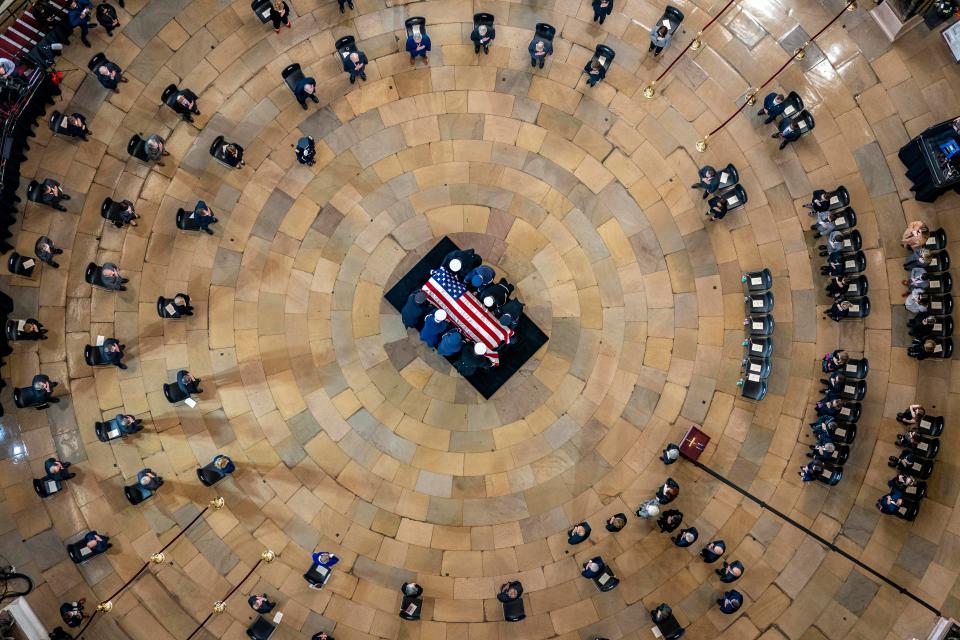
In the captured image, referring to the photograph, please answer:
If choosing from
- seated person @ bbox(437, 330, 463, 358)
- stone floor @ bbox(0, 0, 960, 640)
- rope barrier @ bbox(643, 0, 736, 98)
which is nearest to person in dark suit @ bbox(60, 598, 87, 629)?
stone floor @ bbox(0, 0, 960, 640)

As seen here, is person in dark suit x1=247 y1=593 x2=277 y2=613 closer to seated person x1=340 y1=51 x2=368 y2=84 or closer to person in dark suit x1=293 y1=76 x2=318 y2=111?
person in dark suit x1=293 y1=76 x2=318 y2=111

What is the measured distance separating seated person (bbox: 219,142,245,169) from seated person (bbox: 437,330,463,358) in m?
8.06

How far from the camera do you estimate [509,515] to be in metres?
18.7

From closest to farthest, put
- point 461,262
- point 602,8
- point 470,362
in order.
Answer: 1. point 461,262
2. point 470,362
3. point 602,8

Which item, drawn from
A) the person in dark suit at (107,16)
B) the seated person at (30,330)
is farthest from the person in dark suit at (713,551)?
the person in dark suit at (107,16)

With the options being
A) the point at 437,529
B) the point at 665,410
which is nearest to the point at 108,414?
the point at 437,529

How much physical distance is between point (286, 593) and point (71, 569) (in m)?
5.90

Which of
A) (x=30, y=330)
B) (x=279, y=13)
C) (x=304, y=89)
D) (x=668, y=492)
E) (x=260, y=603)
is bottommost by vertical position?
(x=260, y=603)

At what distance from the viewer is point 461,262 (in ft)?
57.5

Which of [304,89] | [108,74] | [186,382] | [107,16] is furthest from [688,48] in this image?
[186,382]

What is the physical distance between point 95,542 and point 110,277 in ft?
23.4

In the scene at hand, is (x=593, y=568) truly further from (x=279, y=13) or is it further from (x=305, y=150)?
(x=279, y=13)

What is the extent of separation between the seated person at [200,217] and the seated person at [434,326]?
22.8 ft

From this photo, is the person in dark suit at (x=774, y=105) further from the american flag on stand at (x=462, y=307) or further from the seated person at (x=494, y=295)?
the american flag on stand at (x=462, y=307)
